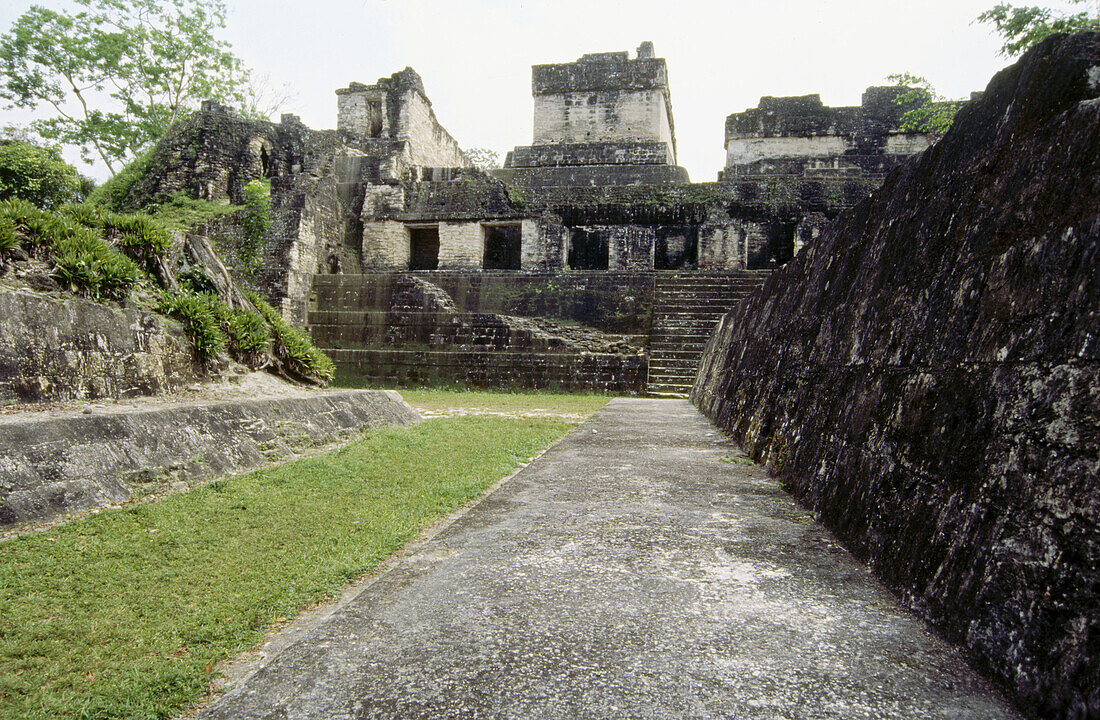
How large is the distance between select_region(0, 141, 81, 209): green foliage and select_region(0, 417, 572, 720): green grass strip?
1620 centimetres

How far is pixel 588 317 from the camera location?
527 inches

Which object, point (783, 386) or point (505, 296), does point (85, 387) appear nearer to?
point (783, 386)

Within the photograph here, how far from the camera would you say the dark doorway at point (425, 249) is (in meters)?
17.9

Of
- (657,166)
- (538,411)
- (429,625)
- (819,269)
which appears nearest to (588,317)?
(538,411)

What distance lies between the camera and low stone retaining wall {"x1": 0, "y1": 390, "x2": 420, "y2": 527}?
99.9 inches

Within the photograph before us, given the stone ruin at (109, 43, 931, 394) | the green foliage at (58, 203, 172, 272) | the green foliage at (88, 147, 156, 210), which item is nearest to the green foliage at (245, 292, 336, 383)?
the green foliage at (58, 203, 172, 272)

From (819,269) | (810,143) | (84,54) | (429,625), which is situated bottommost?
(429,625)

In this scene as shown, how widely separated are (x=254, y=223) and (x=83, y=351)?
1175cm

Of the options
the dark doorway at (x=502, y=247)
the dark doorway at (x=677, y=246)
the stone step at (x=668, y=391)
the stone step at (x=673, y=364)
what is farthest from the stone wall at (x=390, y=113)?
the stone step at (x=668, y=391)

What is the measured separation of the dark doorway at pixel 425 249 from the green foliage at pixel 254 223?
4.26 metres

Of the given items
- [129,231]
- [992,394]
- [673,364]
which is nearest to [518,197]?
[673,364]

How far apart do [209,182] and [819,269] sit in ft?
56.5

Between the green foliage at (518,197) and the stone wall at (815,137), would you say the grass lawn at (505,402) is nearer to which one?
the green foliage at (518,197)

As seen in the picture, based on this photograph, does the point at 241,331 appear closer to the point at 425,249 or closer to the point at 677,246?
the point at 677,246
